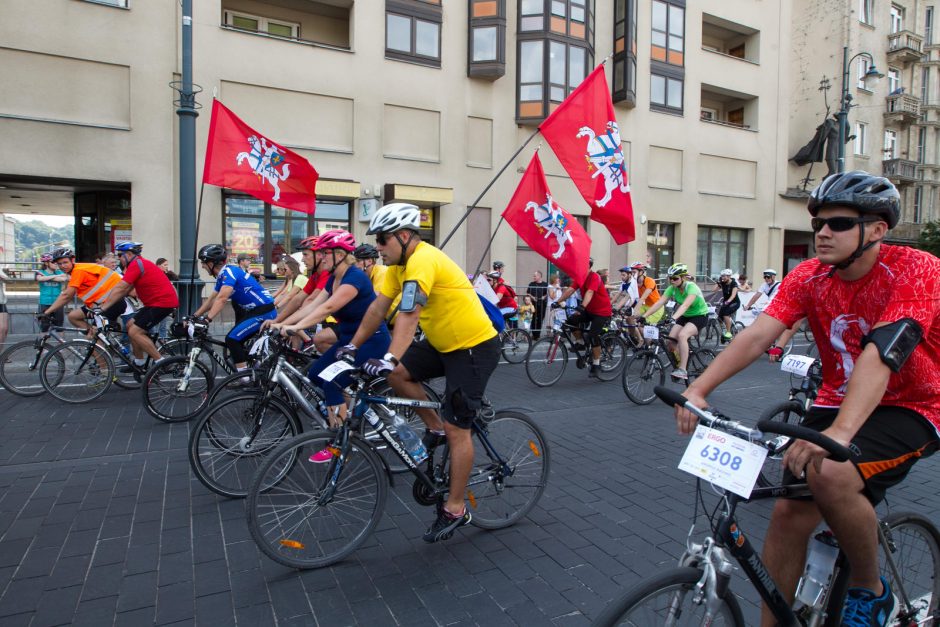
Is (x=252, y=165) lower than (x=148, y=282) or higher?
higher

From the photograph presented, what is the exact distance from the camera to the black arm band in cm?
200

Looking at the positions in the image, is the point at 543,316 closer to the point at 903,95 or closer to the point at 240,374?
the point at 240,374

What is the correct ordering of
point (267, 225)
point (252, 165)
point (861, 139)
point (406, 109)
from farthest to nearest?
point (861, 139), point (406, 109), point (267, 225), point (252, 165)

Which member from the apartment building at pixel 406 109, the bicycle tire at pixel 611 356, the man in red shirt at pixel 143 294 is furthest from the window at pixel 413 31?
the man in red shirt at pixel 143 294

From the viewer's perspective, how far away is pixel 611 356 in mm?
10023

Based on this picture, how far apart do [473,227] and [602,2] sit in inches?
392

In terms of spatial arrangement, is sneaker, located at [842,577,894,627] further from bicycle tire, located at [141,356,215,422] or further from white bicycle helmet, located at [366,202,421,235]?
bicycle tire, located at [141,356,215,422]

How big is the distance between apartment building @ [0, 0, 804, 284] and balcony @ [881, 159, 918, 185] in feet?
34.1

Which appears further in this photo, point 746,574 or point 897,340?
point 746,574

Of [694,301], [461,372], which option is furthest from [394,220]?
[694,301]

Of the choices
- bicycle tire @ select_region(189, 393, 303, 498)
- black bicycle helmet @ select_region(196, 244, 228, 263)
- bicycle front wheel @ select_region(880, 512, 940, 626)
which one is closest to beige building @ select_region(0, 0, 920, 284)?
black bicycle helmet @ select_region(196, 244, 228, 263)

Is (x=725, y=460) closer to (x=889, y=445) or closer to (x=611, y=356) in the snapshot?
(x=889, y=445)

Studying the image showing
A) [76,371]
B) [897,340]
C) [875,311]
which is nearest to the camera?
[897,340]

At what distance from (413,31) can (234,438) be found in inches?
687
